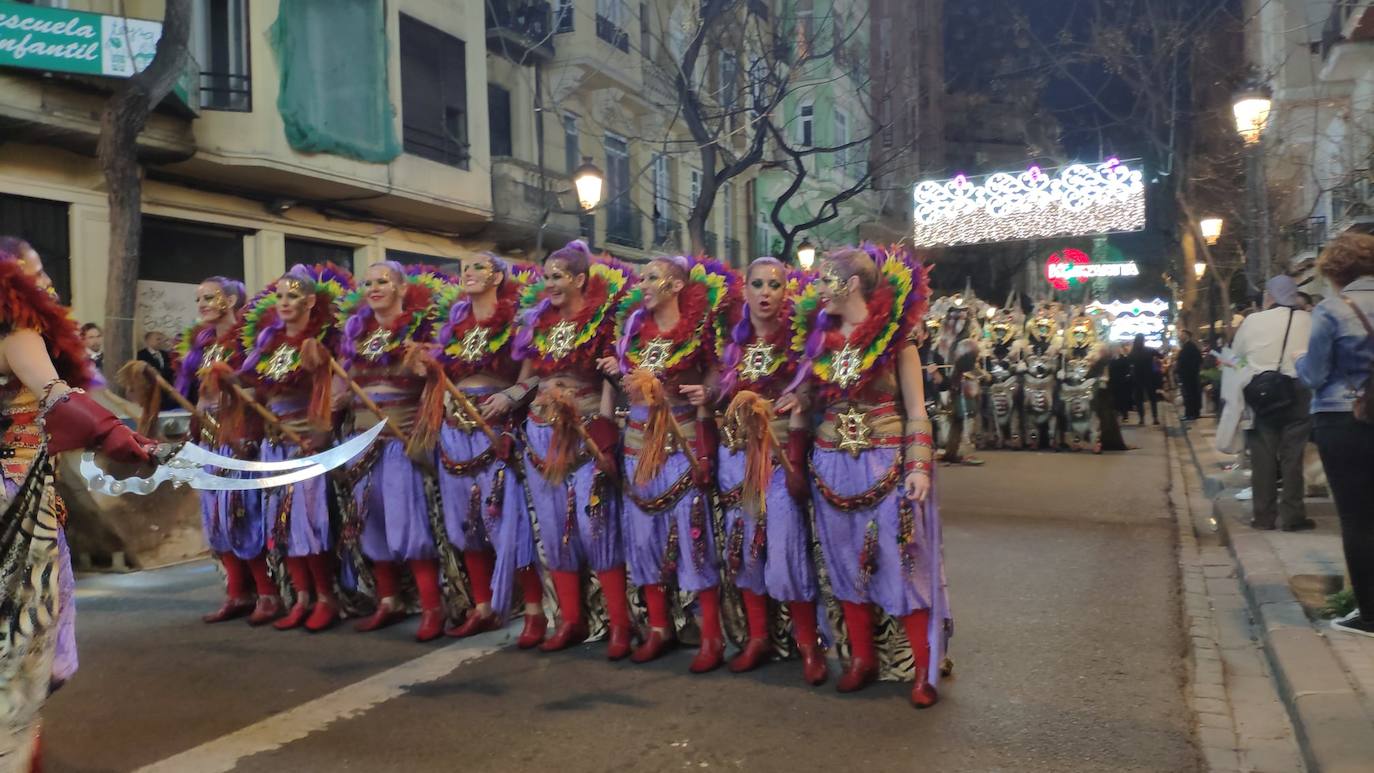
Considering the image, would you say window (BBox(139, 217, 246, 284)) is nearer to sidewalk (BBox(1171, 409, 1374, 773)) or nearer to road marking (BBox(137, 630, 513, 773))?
road marking (BBox(137, 630, 513, 773))

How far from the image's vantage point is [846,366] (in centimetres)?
459

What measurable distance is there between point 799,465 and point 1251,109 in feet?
31.8

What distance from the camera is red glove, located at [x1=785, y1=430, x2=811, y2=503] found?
472 centimetres

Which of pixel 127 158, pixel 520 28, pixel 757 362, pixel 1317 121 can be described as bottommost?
pixel 757 362

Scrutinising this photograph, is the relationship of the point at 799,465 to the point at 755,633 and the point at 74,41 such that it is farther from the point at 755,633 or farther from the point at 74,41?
the point at 74,41

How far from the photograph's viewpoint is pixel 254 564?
6.29m

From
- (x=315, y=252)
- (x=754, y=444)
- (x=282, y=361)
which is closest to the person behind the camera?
(x=754, y=444)

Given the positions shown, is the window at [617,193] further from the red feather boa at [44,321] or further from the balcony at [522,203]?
the red feather boa at [44,321]

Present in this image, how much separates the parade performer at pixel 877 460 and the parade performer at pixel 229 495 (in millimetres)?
3341

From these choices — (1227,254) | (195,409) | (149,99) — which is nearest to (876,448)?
(195,409)

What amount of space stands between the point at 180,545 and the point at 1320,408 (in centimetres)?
751

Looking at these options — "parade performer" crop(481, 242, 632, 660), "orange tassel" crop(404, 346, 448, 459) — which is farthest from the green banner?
"parade performer" crop(481, 242, 632, 660)

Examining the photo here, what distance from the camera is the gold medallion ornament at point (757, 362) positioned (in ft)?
16.1

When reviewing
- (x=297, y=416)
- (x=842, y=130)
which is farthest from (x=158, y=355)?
(x=842, y=130)
